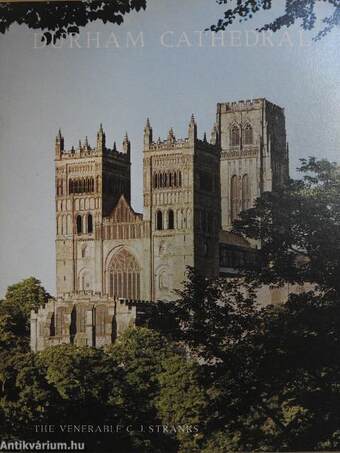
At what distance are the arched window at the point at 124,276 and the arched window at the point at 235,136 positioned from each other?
185 centimetres

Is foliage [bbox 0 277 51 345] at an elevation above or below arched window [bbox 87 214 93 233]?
below

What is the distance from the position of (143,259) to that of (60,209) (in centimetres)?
319

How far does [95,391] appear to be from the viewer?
1020 centimetres

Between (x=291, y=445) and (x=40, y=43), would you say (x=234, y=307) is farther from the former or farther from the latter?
(x=40, y=43)

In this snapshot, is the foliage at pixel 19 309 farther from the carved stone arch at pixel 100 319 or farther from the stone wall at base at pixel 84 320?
the carved stone arch at pixel 100 319

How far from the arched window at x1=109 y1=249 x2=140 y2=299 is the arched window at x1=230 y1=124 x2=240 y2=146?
6.06 feet

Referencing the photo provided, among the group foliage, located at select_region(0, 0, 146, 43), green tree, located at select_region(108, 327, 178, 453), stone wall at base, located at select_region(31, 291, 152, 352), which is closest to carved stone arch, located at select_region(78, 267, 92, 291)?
stone wall at base, located at select_region(31, 291, 152, 352)

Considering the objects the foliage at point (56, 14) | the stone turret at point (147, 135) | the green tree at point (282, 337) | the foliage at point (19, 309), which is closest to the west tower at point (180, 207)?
the stone turret at point (147, 135)

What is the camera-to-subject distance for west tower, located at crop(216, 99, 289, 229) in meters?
10.4

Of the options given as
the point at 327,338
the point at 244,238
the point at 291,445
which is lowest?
the point at 291,445

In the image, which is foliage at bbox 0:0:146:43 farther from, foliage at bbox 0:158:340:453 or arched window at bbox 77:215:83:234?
arched window at bbox 77:215:83:234

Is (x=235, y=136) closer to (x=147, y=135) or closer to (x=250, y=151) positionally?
(x=250, y=151)

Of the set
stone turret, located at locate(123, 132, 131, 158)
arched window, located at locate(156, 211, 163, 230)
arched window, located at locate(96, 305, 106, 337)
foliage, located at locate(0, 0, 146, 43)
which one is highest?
foliage, located at locate(0, 0, 146, 43)

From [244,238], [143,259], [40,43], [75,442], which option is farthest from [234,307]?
[143,259]
